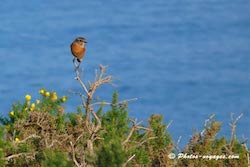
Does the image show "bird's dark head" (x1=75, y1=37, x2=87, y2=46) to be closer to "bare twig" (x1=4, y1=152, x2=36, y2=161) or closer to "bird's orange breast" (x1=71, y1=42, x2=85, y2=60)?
"bird's orange breast" (x1=71, y1=42, x2=85, y2=60)

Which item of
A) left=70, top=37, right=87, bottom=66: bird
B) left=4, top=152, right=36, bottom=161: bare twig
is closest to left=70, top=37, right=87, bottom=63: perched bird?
left=70, top=37, right=87, bottom=66: bird

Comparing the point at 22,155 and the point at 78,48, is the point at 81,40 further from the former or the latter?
the point at 22,155

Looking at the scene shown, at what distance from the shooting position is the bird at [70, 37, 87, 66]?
25.3 ft

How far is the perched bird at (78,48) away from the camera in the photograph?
7707 millimetres

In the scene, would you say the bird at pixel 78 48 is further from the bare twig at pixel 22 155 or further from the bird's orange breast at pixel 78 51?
the bare twig at pixel 22 155

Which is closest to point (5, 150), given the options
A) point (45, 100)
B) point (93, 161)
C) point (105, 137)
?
point (105, 137)

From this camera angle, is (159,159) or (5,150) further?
(159,159)

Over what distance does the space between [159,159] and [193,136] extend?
0.41 m

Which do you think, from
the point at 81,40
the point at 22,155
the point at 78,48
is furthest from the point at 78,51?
the point at 22,155

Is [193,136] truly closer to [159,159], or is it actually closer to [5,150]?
[159,159]

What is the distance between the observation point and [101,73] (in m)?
7.33

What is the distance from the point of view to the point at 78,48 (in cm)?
777

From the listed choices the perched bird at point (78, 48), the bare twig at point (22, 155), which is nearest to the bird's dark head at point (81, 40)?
the perched bird at point (78, 48)

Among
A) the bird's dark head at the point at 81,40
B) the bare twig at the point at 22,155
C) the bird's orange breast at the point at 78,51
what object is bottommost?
the bare twig at the point at 22,155
